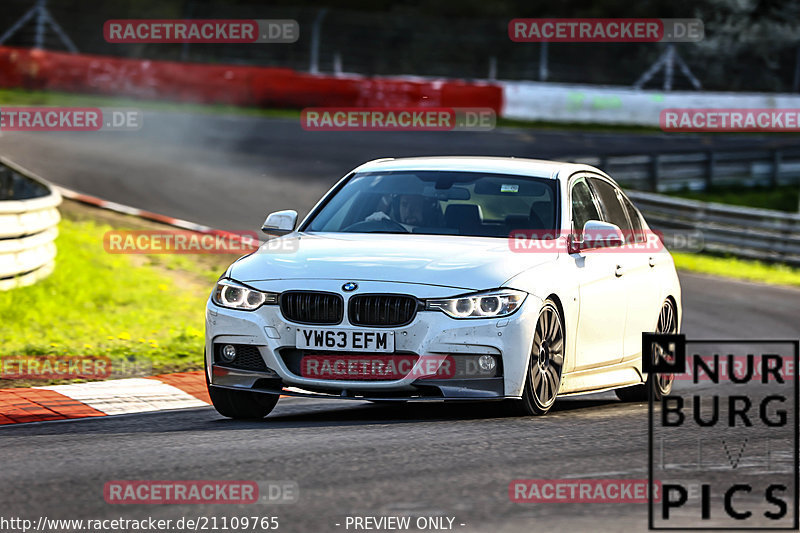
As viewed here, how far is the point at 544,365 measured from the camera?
8227 millimetres

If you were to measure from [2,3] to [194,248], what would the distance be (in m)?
20.1

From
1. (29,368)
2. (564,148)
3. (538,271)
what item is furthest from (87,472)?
(564,148)

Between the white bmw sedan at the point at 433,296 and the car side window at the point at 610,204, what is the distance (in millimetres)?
228

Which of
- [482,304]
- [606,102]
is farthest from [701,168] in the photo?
[482,304]

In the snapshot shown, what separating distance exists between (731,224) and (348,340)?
18234 mm

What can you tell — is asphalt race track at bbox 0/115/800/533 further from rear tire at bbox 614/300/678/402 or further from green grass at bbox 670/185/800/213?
green grass at bbox 670/185/800/213

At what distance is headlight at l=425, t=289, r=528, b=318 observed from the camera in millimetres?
7816

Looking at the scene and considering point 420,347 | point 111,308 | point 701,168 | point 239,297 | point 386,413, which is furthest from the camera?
point 701,168

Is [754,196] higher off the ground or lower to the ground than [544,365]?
higher

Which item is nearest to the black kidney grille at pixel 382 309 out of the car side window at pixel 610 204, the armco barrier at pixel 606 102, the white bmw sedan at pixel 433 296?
the white bmw sedan at pixel 433 296

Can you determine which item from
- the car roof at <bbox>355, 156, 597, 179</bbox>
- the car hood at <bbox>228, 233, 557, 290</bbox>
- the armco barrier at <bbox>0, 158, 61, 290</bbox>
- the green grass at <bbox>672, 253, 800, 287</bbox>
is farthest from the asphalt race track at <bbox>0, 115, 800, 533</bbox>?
the green grass at <bbox>672, 253, 800, 287</bbox>

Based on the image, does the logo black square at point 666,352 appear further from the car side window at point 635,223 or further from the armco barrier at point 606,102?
the armco barrier at point 606,102

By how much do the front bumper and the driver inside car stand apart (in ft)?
4.07

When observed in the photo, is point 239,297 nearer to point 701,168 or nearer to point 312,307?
point 312,307
